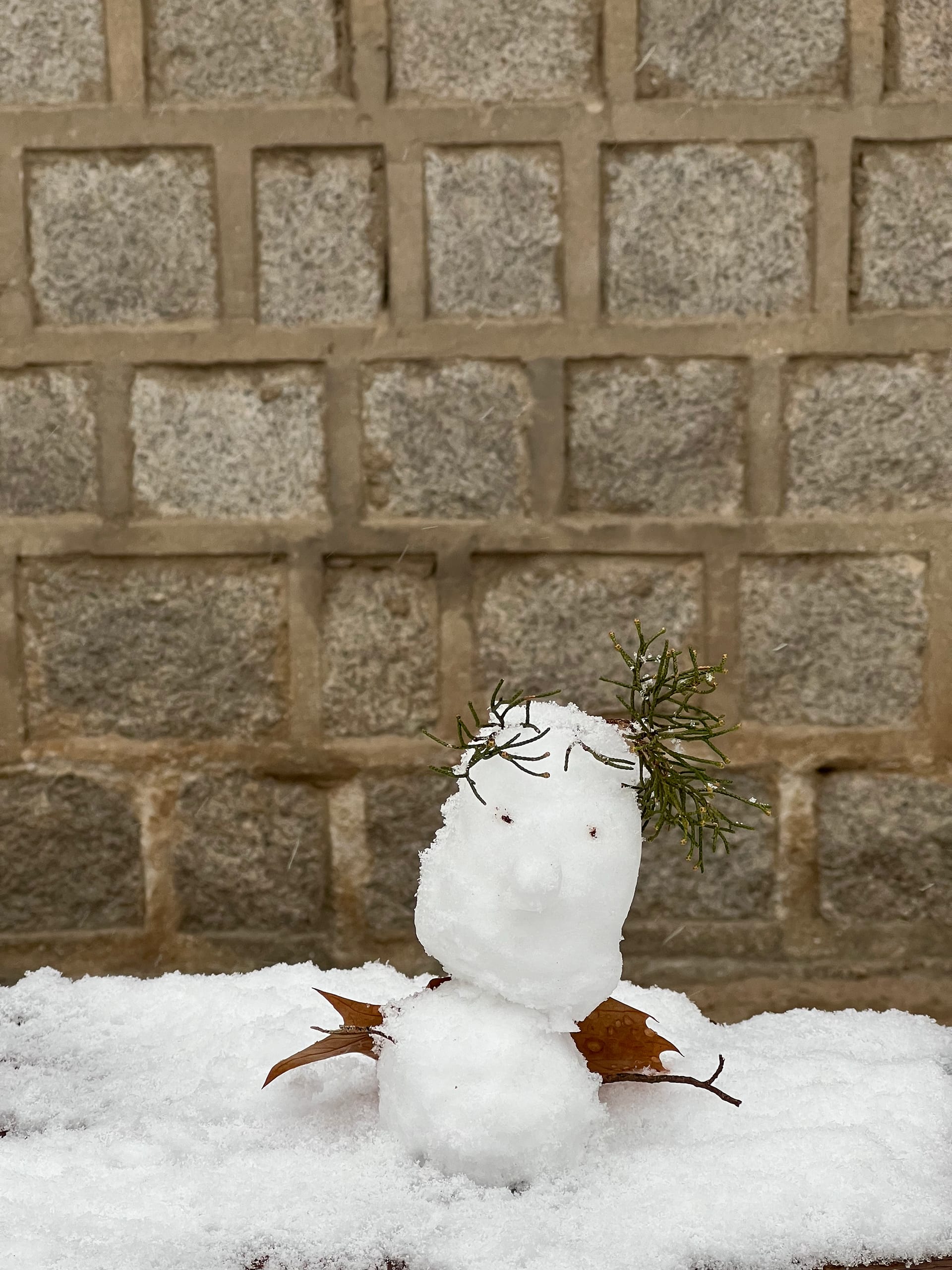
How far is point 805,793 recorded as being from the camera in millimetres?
1905

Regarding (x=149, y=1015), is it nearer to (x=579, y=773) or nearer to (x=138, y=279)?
(x=579, y=773)

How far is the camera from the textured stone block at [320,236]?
1.81 meters

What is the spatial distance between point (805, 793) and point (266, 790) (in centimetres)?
83

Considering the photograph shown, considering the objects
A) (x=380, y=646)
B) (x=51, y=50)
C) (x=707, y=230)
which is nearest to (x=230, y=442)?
(x=380, y=646)

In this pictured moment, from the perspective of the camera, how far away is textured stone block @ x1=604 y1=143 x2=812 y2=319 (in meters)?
1.80

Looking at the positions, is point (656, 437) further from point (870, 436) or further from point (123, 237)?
point (123, 237)

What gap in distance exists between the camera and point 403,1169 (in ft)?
3.43

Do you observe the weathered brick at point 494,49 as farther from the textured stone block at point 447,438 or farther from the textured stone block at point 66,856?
the textured stone block at point 66,856

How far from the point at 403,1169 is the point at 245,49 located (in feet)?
4.94

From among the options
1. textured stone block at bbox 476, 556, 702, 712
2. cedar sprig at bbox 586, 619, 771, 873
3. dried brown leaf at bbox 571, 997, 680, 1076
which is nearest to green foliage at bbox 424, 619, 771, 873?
cedar sprig at bbox 586, 619, 771, 873

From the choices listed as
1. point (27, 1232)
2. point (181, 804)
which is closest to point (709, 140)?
point (181, 804)

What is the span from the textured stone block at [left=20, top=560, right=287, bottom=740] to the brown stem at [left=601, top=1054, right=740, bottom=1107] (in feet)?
3.03

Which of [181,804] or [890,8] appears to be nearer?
[890,8]

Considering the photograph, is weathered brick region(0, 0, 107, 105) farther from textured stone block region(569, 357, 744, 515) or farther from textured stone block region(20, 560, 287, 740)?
textured stone block region(569, 357, 744, 515)
